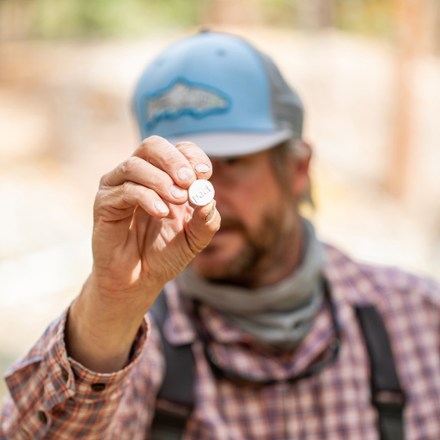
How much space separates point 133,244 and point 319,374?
795mm

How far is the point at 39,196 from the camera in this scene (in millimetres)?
9531

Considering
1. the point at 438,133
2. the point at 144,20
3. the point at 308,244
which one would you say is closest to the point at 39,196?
the point at 438,133

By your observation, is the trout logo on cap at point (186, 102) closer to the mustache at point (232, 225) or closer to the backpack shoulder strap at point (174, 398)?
the mustache at point (232, 225)

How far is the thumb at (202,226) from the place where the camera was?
3.99ft

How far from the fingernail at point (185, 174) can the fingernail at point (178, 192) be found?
0.06ft

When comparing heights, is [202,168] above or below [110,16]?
above

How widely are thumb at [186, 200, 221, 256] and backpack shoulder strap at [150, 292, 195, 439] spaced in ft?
1.80

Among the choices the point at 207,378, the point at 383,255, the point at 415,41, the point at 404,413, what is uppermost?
the point at 207,378

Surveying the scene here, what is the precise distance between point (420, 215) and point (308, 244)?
688 cm

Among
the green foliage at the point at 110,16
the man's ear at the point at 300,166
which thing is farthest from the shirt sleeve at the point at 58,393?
the green foliage at the point at 110,16

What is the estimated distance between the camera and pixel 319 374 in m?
1.96

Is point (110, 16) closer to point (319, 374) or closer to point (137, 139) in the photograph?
point (137, 139)

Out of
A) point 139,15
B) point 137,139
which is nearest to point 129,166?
point 137,139

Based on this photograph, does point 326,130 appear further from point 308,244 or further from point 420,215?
point 308,244
